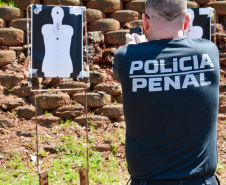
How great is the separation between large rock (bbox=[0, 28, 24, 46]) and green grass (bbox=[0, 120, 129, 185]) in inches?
56.7

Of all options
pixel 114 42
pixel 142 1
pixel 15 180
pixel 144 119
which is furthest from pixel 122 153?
pixel 144 119

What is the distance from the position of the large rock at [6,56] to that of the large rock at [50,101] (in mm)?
712

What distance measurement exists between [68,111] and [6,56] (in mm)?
1150

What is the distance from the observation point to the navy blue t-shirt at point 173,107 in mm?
1382

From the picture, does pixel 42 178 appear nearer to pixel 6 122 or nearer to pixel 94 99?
pixel 6 122

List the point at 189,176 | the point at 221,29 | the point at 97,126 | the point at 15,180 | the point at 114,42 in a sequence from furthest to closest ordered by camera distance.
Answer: the point at 221,29 → the point at 114,42 → the point at 97,126 → the point at 15,180 → the point at 189,176

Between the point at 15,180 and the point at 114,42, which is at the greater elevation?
the point at 114,42

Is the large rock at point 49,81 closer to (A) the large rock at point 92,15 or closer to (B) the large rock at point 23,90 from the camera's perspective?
(B) the large rock at point 23,90

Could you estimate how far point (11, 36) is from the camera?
5.16m

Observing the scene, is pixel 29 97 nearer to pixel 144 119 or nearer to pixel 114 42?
pixel 114 42

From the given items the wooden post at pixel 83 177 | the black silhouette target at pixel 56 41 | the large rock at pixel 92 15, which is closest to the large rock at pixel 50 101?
the black silhouette target at pixel 56 41

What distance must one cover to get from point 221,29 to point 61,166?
3.28 meters

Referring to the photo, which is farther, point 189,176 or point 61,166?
point 61,166

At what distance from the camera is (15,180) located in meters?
3.81
